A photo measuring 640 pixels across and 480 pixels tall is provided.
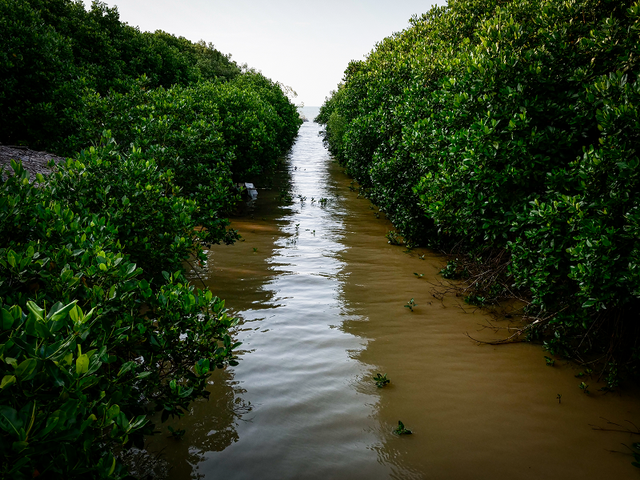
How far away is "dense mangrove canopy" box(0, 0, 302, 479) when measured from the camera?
5.49ft

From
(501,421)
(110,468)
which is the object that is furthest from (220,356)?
(501,421)

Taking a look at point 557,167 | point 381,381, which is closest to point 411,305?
point 381,381

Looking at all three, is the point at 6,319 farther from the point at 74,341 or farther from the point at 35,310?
the point at 74,341

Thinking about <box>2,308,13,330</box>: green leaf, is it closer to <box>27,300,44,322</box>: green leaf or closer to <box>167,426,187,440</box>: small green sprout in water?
<box>27,300,44,322</box>: green leaf

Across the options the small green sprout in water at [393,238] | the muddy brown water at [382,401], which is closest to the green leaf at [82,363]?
the muddy brown water at [382,401]

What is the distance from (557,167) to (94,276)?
525 centimetres

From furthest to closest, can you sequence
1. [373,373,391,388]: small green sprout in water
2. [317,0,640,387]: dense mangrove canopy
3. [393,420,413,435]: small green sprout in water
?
1. [373,373,391,388]: small green sprout in water
2. [317,0,640,387]: dense mangrove canopy
3. [393,420,413,435]: small green sprout in water

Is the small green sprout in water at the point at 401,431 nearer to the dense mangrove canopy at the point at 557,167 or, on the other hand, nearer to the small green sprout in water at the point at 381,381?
the small green sprout in water at the point at 381,381

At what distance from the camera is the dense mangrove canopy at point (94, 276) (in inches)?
65.9

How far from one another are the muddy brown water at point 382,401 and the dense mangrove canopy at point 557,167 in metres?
0.85

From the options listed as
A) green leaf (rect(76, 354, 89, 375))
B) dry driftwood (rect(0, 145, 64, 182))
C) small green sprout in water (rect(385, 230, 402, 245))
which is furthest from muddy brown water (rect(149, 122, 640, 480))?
dry driftwood (rect(0, 145, 64, 182))

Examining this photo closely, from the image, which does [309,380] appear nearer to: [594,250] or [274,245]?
[594,250]

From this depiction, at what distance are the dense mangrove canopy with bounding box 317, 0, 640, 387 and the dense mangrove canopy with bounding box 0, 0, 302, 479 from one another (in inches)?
153

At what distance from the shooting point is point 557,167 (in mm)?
4996
